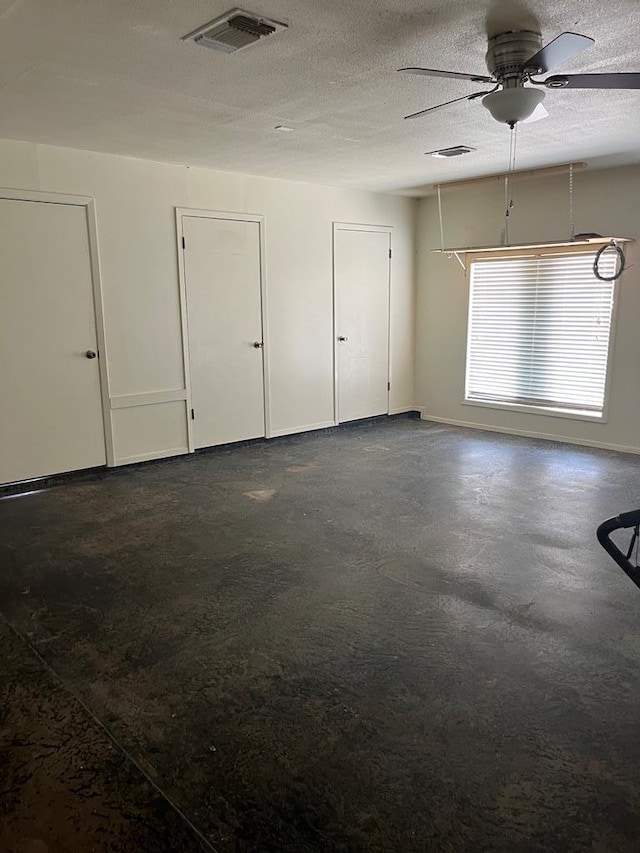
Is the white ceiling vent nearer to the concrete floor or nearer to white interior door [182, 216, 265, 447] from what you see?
the concrete floor

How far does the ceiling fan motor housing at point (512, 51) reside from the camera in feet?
8.74

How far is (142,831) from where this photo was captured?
1.70 metres

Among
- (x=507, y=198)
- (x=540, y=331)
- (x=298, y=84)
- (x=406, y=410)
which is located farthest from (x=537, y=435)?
(x=298, y=84)

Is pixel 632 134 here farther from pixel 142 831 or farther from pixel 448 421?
pixel 142 831

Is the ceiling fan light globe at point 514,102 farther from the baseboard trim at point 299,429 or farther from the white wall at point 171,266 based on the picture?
the baseboard trim at point 299,429

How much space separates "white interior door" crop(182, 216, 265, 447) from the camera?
555cm

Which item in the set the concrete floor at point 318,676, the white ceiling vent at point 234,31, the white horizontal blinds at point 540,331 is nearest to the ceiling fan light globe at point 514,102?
the white ceiling vent at point 234,31

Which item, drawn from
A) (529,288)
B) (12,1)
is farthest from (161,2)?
(529,288)

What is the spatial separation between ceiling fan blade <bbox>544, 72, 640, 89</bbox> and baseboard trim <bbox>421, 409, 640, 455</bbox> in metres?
3.94

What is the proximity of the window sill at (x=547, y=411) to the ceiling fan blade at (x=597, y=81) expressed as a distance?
12.7 feet

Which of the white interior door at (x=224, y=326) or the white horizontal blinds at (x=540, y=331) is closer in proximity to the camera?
the white interior door at (x=224, y=326)

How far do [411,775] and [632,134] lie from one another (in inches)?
175

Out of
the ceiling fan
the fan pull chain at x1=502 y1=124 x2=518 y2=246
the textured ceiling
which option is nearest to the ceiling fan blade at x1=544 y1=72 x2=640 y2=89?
the ceiling fan

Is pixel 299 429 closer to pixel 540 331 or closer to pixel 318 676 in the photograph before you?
pixel 540 331
